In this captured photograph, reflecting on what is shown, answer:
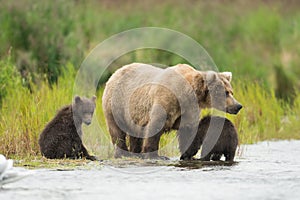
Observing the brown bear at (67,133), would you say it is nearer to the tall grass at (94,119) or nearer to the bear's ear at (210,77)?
the tall grass at (94,119)

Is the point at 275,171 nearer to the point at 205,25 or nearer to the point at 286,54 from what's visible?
the point at 286,54

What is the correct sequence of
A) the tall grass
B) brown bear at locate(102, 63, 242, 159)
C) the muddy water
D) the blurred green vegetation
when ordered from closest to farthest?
the muddy water → brown bear at locate(102, 63, 242, 159) → the tall grass → the blurred green vegetation

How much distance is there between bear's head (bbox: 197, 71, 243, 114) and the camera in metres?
9.94

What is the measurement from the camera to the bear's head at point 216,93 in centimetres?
994

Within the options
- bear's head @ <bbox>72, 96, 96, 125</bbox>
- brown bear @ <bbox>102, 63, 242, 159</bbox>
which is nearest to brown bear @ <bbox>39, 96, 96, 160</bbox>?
bear's head @ <bbox>72, 96, 96, 125</bbox>

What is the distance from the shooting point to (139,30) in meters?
18.3

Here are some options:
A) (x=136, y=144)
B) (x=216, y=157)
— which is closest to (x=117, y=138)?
(x=136, y=144)

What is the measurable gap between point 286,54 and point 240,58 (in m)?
1.05

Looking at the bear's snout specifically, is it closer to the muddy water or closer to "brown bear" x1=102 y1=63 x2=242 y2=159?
"brown bear" x1=102 y1=63 x2=242 y2=159

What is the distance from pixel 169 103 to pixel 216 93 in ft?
2.06

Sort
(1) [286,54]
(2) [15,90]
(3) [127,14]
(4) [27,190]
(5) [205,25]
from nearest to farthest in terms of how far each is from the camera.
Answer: (4) [27,190], (2) [15,90], (1) [286,54], (5) [205,25], (3) [127,14]

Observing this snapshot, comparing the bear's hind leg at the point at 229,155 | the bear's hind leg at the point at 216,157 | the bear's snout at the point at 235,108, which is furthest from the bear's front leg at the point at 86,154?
the bear's snout at the point at 235,108

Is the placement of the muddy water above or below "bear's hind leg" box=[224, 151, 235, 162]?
below

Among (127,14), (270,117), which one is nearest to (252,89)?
(270,117)
